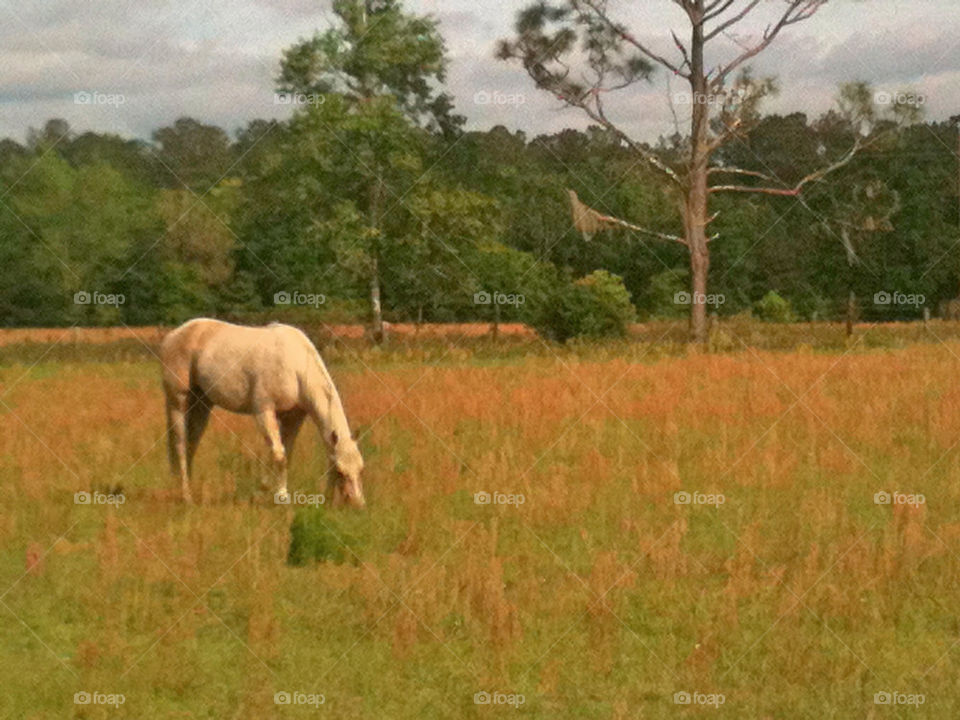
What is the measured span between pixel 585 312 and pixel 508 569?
24.5 m

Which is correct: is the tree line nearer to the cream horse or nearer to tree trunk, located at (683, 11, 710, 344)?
tree trunk, located at (683, 11, 710, 344)

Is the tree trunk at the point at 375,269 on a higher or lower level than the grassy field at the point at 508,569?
higher

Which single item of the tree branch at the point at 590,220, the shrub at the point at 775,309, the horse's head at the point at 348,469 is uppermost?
the tree branch at the point at 590,220

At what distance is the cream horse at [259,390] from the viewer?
36.8ft

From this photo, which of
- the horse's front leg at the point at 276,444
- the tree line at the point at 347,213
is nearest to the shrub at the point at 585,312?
the tree line at the point at 347,213

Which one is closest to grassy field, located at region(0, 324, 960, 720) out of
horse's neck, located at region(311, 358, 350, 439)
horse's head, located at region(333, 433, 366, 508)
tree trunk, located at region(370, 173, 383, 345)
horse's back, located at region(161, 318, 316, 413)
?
horse's head, located at region(333, 433, 366, 508)

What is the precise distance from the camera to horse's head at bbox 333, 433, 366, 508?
11.0 metres

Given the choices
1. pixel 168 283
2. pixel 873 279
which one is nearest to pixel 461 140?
pixel 168 283

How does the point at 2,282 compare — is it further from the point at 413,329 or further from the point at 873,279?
the point at 873,279

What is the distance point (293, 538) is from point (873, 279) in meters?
53.5

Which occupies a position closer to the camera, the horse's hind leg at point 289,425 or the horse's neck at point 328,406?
the horse's neck at point 328,406

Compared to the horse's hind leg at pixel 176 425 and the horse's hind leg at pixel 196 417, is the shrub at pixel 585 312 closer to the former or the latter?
the horse's hind leg at pixel 196 417

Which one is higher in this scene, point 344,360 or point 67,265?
point 67,265

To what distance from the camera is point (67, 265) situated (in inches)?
1363
